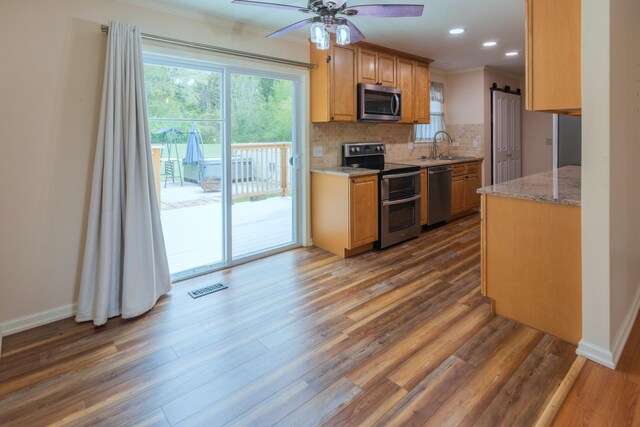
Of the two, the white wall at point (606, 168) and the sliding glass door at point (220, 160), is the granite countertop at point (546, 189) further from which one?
the sliding glass door at point (220, 160)

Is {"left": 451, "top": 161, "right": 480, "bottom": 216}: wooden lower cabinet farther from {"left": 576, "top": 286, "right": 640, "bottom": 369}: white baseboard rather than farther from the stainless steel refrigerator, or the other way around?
{"left": 576, "top": 286, "right": 640, "bottom": 369}: white baseboard

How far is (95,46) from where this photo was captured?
2723mm

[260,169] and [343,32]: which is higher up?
[343,32]

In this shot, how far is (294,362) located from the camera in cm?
214

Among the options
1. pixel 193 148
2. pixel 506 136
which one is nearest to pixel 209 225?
pixel 193 148

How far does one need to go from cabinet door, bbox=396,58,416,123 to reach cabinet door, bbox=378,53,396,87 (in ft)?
0.37

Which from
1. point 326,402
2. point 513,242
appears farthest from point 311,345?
point 513,242

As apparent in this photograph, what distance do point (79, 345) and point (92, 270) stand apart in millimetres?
558

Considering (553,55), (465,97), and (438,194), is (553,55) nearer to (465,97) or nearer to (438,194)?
(438,194)

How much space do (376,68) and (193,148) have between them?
244 cm

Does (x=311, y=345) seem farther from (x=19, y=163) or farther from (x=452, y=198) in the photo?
(x=452, y=198)

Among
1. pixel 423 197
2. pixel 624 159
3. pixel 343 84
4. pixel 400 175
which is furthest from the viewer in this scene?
pixel 423 197

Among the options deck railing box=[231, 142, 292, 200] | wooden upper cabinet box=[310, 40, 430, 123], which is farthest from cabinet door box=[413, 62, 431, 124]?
deck railing box=[231, 142, 292, 200]

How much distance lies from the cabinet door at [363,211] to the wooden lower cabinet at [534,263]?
1.53 meters
